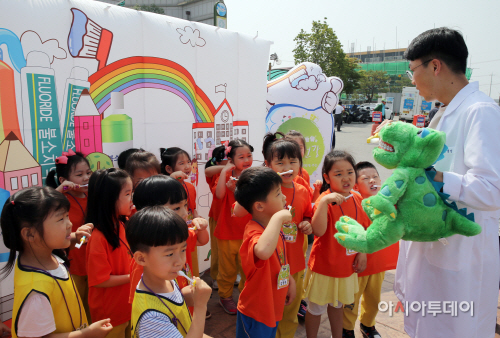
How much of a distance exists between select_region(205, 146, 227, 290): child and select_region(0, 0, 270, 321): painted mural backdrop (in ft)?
0.47

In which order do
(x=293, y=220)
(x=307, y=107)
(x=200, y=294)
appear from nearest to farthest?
1. (x=200, y=294)
2. (x=293, y=220)
3. (x=307, y=107)

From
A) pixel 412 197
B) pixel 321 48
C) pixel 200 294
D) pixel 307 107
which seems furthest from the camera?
pixel 321 48

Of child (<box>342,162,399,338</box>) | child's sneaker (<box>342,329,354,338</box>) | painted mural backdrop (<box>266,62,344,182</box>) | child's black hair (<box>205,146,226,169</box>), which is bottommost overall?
child's sneaker (<box>342,329,354,338</box>)

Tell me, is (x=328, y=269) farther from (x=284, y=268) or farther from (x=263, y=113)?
(x=263, y=113)

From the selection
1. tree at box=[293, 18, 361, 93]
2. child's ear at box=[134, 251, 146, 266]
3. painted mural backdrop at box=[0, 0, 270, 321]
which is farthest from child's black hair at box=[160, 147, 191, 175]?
tree at box=[293, 18, 361, 93]

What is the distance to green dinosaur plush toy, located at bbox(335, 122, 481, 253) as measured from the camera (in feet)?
4.59

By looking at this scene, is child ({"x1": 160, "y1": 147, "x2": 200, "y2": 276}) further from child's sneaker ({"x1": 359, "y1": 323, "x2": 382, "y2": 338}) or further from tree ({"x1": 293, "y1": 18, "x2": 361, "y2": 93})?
tree ({"x1": 293, "y1": 18, "x2": 361, "y2": 93})

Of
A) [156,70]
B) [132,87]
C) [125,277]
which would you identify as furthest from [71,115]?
[125,277]

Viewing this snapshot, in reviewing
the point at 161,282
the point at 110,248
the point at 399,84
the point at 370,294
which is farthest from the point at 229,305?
the point at 399,84

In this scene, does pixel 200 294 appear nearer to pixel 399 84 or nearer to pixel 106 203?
pixel 106 203

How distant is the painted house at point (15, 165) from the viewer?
2.09 metres

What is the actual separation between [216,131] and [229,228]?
107 cm

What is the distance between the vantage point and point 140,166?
248cm

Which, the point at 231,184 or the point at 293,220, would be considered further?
the point at 231,184
